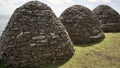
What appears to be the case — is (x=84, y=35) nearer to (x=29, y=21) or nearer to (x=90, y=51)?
(x=90, y=51)

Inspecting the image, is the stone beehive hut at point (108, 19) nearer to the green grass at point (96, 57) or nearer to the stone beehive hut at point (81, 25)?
the stone beehive hut at point (81, 25)

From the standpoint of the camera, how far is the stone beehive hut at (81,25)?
603 inches

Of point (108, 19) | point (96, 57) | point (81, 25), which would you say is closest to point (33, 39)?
point (96, 57)

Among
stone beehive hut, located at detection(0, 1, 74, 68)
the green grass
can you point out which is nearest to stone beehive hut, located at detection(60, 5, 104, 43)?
the green grass

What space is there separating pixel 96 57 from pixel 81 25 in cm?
389

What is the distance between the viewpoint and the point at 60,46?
11.2m

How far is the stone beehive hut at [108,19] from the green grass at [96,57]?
17.5 feet

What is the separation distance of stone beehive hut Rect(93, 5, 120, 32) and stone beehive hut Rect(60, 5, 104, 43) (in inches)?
179

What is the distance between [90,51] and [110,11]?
934 centimetres

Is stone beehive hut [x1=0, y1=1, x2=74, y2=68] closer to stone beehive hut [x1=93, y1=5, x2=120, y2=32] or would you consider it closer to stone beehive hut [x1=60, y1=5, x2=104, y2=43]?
stone beehive hut [x1=60, y1=5, x2=104, y2=43]

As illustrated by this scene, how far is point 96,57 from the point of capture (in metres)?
12.3

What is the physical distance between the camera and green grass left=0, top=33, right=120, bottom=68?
11.0 metres

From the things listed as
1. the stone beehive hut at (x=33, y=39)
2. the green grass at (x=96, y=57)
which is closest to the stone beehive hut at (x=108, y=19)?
the green grass at (x=96, y=57)

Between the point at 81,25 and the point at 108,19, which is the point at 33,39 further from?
the point at 108,19
